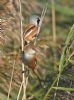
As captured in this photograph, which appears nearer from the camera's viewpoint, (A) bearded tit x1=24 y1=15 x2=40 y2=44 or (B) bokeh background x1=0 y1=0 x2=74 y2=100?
(A) bearded tit x1=24 y1=15 x2=40 y2=44

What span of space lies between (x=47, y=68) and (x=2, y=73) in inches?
18.3

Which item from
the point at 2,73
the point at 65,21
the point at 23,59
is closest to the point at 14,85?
the point at 2,73

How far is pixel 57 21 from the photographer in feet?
18.5

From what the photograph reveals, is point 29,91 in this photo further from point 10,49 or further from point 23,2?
point 23,2

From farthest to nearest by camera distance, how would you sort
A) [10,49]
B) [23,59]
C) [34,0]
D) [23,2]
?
1. [34,0]
2. [23,2]
3. [10,49]
4. [23,59]

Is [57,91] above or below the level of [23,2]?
below

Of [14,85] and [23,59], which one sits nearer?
[23,59]

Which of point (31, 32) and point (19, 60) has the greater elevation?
point (31, 32)

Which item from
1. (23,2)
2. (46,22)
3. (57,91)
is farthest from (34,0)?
(57,91)

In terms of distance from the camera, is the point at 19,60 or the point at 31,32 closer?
the point at 31,32

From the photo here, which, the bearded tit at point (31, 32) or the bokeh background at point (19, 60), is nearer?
the bearded tit at point (31, 32)

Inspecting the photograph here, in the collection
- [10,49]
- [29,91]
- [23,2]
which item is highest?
[23,2]

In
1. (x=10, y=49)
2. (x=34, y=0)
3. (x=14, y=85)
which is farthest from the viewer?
(x=34, y=0)

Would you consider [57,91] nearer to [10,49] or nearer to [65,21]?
[10,49]
